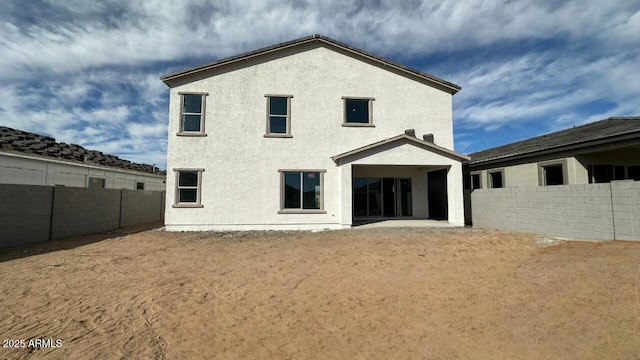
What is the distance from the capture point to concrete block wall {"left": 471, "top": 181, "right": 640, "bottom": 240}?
8430mm

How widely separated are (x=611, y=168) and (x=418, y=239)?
9610 mm

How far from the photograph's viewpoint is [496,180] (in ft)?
54.9

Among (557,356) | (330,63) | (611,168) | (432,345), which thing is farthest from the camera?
(330,63)

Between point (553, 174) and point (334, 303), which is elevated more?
point (553, 174)

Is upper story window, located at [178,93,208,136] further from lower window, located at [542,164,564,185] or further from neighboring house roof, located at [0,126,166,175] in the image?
lower window, located at [542,164,564,185]

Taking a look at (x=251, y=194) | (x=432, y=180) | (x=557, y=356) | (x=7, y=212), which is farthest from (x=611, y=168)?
(x=7, y=212)

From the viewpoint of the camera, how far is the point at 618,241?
8516 mm

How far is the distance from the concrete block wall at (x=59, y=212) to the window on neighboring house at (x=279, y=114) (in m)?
9.02

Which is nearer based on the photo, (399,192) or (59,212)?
(59,212)

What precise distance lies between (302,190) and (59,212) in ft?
33.2

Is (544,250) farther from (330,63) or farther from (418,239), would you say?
(330,63)

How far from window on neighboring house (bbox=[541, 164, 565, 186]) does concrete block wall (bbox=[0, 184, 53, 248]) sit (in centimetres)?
2079

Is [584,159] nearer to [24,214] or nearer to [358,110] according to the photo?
[358,110]

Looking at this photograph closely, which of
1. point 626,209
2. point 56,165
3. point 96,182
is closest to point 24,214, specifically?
point 56,165
